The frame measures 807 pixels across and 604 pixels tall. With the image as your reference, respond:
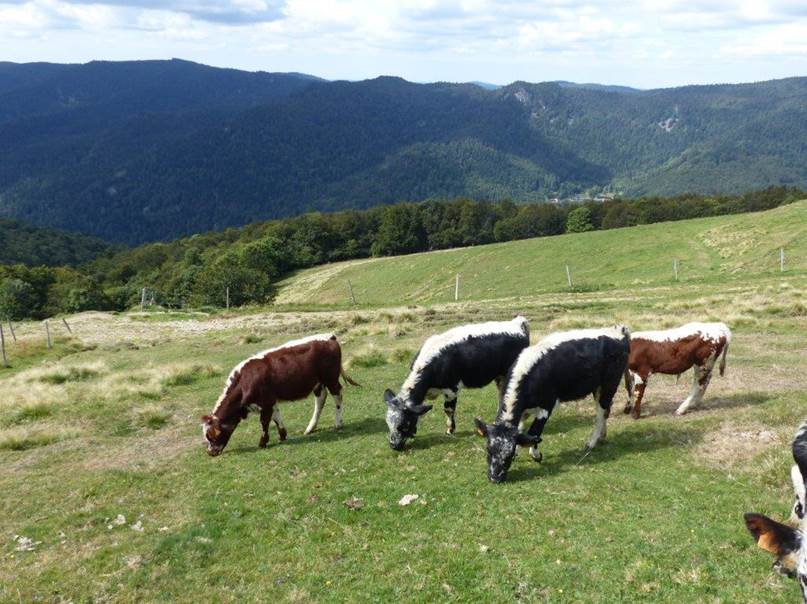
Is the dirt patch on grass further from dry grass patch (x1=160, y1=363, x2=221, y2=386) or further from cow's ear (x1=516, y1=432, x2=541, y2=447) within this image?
dry grass patch (x1=160, y1=363, x2=221, y2=386)

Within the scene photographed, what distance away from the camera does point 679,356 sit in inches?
600

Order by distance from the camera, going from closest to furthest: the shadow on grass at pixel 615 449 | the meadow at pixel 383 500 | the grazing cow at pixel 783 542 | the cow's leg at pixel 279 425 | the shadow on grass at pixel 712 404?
the grazing cow at pixel 783 542 → the meadow at pixel 383 500 → the shadow on grass at pixel 615 449 → the shadow on grass at pixel 712 404 → the cow's leg at pixel 279 425

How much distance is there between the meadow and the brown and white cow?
0.54 metres

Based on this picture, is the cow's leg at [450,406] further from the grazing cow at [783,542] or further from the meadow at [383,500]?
the grazing cow at [783,542]

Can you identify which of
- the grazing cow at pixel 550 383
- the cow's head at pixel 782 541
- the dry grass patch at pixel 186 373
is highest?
the cow's head at pixel 782 541

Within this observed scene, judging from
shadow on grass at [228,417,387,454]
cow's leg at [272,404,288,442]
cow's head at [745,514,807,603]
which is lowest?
shadow on grass at [228,417,387,454]

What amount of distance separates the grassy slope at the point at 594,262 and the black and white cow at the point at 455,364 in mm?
38536

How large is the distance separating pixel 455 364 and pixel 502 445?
3.10 meters

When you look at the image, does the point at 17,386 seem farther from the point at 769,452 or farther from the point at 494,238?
the point at 494,238

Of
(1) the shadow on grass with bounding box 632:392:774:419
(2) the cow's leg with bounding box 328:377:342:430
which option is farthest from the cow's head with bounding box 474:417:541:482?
(2) the cow's leg with bounding box 328:377:342:430

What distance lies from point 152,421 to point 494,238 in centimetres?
12266

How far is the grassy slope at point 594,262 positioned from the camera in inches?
2203

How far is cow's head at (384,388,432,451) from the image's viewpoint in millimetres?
13781

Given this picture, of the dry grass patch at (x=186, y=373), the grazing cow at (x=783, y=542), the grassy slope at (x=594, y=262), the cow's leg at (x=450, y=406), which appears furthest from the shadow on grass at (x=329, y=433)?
the grassy slope at (x=594, y=262)
